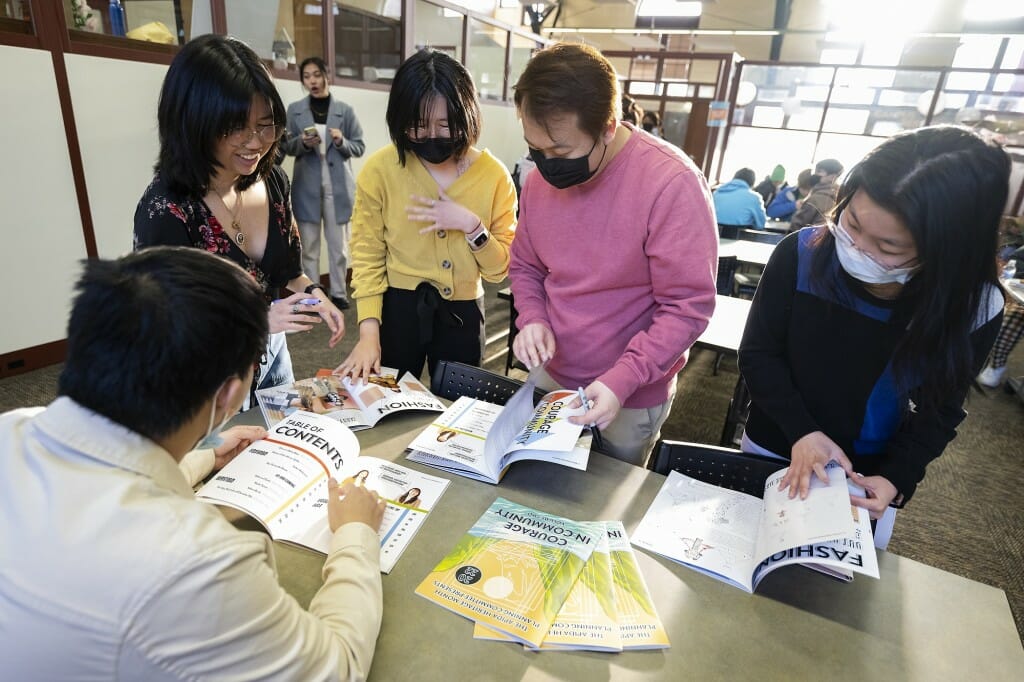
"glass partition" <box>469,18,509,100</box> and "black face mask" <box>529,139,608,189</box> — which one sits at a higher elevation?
"glass partition" <box>469,18,509,100</box>

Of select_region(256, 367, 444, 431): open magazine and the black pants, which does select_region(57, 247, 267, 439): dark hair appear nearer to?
select_region(256, 367, 444, 431): open magazine

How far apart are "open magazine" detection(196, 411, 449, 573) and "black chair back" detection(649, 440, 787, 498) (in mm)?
461

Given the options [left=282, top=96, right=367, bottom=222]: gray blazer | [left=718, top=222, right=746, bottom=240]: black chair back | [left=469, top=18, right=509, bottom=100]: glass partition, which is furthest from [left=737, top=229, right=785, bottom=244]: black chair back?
[left=282, top=96, right=367, bottom=222]: gray blazer

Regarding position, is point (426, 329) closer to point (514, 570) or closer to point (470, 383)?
point (470, 383)

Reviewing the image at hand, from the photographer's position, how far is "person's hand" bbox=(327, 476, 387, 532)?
2.73ft

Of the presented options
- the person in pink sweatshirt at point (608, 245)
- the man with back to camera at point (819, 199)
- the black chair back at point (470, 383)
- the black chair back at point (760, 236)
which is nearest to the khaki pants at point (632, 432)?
the person in pink sweatshirt at point (608, 245)

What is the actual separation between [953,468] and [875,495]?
241 cm

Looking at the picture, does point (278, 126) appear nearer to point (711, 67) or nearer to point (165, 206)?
point (165, 206)

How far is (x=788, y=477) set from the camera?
98cm

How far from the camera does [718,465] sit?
1.12m

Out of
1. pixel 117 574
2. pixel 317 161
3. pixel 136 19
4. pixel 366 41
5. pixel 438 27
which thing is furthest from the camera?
pixel 438 27

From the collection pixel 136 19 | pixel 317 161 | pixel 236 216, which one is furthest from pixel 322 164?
pixel 236 216

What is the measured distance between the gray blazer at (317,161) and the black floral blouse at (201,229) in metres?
2.73

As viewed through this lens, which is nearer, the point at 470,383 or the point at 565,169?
the point at 565,169
